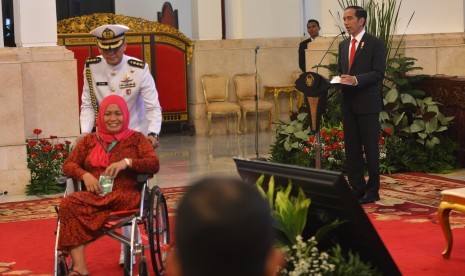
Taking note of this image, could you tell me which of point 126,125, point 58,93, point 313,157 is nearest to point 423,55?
point 313,157

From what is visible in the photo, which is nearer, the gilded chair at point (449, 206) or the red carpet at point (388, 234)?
the gilded chair at point (449, 206)

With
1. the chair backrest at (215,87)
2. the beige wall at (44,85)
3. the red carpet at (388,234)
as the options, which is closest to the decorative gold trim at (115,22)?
the chair backrest at (215,87)

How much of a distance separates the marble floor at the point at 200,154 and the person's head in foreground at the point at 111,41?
3622 mm

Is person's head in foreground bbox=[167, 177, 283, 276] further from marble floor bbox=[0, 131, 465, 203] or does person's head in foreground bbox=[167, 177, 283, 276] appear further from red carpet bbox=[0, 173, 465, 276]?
marble floor bbox=[0, 131, 465, 203]

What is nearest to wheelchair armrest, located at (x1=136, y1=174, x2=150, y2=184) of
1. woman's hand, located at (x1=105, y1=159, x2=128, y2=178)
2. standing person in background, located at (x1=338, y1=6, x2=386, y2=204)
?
woman's hand, located at (x1=105, y1=159, x2=128, y2=178)

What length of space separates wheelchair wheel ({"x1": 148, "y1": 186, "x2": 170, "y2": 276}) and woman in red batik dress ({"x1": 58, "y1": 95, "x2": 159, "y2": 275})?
0.51 feet

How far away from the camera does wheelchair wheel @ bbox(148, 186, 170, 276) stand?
228 inches

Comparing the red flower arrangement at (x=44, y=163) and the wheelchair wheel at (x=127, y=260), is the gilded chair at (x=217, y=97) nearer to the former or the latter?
the red flower arrangement at (x=44, y=163)

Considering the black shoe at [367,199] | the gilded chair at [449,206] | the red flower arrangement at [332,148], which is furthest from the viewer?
the red flower arrangement at [332,148]

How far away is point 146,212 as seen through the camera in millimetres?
5957

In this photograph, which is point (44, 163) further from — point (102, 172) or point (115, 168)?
point (115, 168)

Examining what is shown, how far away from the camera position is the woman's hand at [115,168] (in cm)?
605

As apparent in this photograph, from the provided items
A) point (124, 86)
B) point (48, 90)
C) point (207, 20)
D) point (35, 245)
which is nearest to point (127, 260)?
point (124, 86)

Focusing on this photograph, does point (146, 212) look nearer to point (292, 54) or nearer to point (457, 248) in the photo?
point (457, 248)
